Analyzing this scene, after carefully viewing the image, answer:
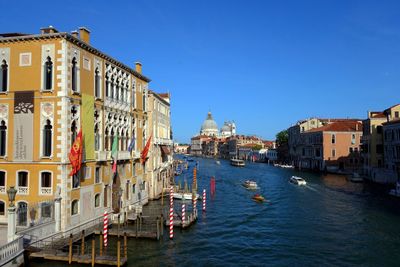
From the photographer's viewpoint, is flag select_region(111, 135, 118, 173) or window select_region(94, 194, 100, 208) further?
flag select_region(111, 135, 118, 173)

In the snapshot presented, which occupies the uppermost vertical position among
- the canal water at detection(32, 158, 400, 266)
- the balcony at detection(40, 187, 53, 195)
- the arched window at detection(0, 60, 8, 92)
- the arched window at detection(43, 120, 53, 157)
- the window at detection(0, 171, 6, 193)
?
the arched window at detection(0, 60, 8, 92)

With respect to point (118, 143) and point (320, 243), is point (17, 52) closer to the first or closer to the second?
point (118, 143)

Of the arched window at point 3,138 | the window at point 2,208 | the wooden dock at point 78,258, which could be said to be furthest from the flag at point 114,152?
the wooden dock at point 78,258

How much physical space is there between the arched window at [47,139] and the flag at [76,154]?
46.9 inches

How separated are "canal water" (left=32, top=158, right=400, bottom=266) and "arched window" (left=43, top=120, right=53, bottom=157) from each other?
268 inches

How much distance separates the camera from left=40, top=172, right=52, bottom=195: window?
67.3 feet

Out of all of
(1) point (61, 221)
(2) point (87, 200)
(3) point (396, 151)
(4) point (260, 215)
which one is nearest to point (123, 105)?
(2) point (87, 200)

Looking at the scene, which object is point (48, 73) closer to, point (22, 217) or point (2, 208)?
point (22, 217)

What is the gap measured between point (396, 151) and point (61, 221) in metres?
42.0

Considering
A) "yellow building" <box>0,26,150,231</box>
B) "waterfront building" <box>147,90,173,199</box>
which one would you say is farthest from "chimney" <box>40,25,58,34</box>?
"waterfront building" <box>147,90,173,199</box>

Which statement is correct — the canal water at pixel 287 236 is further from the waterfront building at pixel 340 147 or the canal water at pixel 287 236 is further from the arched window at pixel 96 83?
the waterfront building at pixel 340 147

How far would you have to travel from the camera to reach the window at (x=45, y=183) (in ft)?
67.3

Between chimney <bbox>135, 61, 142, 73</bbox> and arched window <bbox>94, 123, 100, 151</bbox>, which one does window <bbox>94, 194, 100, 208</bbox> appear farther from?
chimney <bbox>135, 61, 142, 73</bbox>

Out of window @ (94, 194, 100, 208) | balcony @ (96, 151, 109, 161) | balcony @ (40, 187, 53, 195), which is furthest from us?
window @ (94, 194, 100, 208)
